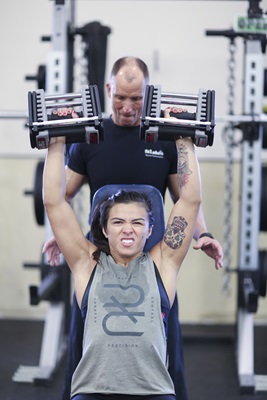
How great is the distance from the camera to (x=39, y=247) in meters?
4.46

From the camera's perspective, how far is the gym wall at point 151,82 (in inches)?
168

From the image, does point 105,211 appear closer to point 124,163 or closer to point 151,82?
point 124,163

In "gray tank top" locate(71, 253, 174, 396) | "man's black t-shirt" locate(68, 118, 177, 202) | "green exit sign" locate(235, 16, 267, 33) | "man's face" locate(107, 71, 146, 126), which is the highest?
"green exit sign" locate(235, 16, 267, 33)

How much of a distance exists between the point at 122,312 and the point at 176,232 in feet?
1.01

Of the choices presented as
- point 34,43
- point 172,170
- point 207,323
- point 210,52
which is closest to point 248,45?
point 210,52

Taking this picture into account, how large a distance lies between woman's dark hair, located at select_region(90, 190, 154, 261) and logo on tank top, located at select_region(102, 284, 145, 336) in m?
0.15

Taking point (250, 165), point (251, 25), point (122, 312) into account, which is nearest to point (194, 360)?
point (250, 165)

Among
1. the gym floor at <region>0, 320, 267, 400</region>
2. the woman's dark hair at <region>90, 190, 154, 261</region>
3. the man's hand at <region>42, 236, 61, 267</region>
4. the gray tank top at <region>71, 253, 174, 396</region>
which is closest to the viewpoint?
the gray tank top at <region>71, 253, 174, 396</region>

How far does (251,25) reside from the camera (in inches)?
132

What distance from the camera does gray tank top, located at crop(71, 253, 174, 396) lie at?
1.84m

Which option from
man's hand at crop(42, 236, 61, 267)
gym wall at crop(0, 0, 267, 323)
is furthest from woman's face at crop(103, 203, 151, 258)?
gym wall at crop(0, 0, 267, 323)

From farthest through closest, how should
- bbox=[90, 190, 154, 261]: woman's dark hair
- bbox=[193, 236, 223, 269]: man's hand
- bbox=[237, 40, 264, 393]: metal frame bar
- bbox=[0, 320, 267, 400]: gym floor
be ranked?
bbox=[237, 40, 264, 393]: metal frame bar, bbox=[0, 320, 267, 400]: gym floor, bbox=[193, 236, 223, 269]: man's hand, bbox=[90, 190, 154, 261]: woman's dark hair

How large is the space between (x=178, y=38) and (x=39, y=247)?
1.72m

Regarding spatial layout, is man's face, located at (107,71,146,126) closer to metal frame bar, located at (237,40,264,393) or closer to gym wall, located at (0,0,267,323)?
metal frame bar, located at (237,40,264,393)
